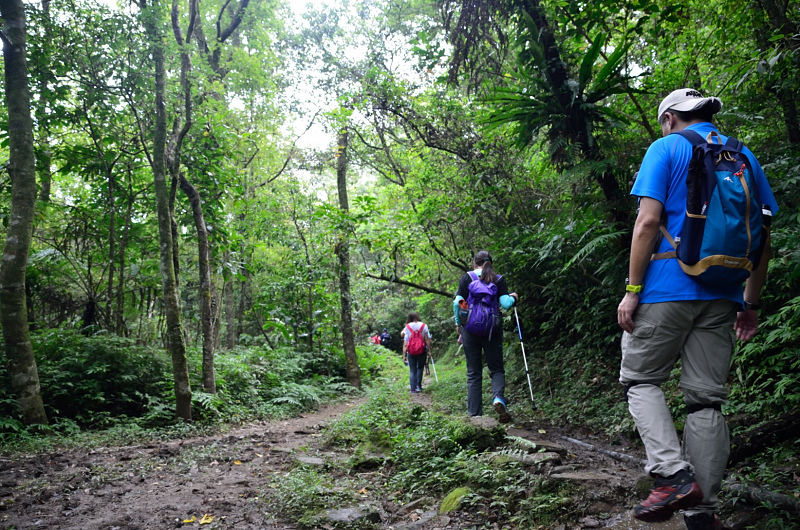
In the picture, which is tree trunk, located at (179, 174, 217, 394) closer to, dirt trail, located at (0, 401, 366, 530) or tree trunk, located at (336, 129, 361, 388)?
dirt trail, located at (0, 401, 366, 530)

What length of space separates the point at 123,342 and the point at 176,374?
1575 millimetres

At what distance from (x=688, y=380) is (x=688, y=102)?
1.57m

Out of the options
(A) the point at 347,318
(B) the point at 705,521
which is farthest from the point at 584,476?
(A) the point at 347,318

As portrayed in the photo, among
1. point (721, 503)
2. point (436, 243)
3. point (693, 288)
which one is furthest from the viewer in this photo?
point (436, 243)

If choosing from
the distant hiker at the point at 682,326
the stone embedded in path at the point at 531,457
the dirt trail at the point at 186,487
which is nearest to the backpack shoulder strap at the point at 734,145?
the distant hiker at the point at 682,326

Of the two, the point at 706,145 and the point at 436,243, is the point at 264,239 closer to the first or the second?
the point at 436,243

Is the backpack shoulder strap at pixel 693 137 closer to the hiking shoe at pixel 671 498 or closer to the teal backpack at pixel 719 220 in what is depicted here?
the teal backpack at pixel 719 220

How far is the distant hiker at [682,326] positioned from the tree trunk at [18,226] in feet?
23.9

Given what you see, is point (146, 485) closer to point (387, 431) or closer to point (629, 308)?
point (387, 431)

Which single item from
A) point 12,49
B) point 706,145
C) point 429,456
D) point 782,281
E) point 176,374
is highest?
point 12,49

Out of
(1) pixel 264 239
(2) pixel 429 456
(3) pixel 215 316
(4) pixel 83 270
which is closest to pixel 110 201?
(4) pixel 83 270

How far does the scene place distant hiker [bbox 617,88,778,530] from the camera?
2.27m

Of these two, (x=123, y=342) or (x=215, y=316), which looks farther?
(x=215, y=316)

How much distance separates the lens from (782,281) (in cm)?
409
